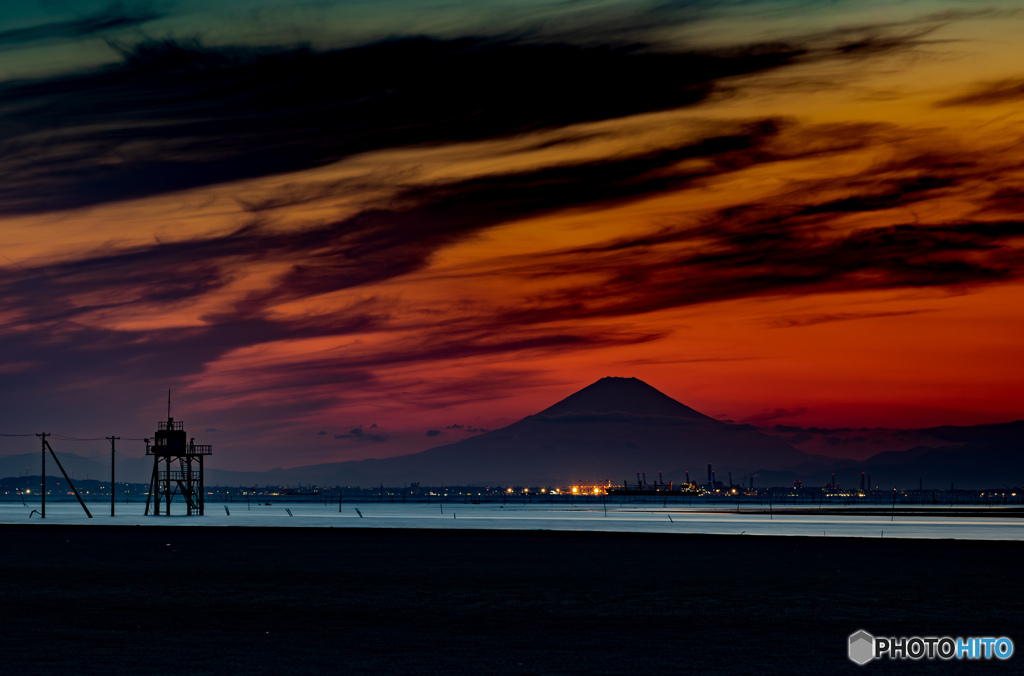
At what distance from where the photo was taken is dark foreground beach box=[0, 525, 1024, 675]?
16156 mm

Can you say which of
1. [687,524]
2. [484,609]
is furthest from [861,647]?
[687,524]

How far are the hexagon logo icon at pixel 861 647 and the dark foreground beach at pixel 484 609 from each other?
28cm

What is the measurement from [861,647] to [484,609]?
844 centimetres

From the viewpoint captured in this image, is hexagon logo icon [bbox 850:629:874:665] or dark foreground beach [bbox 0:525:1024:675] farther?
hexagon logo icon [bbox 850:629:874:665]

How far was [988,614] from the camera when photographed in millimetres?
22594

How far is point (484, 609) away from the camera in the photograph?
2330 centimetres

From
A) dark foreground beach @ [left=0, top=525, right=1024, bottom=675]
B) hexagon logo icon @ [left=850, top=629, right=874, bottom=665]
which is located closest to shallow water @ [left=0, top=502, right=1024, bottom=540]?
dark foreground beach @ [left=0, top=525, right=1024, bottom=675]

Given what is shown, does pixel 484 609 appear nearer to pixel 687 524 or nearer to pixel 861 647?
pixel 861 647

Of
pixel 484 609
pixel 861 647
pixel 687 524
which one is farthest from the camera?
pixel 687 524

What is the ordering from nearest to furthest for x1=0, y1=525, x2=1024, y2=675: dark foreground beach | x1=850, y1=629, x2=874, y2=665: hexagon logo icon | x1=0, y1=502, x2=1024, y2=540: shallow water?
x1=0, y1=525, x2=1024, y2=675: dark foreground beach → x1=850, y1=629, x2=874, y2=665: hexagon logo icon → x1=0, y1=502, x2=1024, y2=540: shallow water

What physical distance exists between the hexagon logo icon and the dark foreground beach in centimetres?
28

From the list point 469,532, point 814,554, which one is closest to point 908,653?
point 814,554

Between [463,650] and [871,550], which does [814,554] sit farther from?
[463,650]

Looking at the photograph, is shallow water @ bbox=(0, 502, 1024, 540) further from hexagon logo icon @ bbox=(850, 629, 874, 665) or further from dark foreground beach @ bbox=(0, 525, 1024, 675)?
hexagon logo icon @ bbox=(850, 629, 874, 665)
